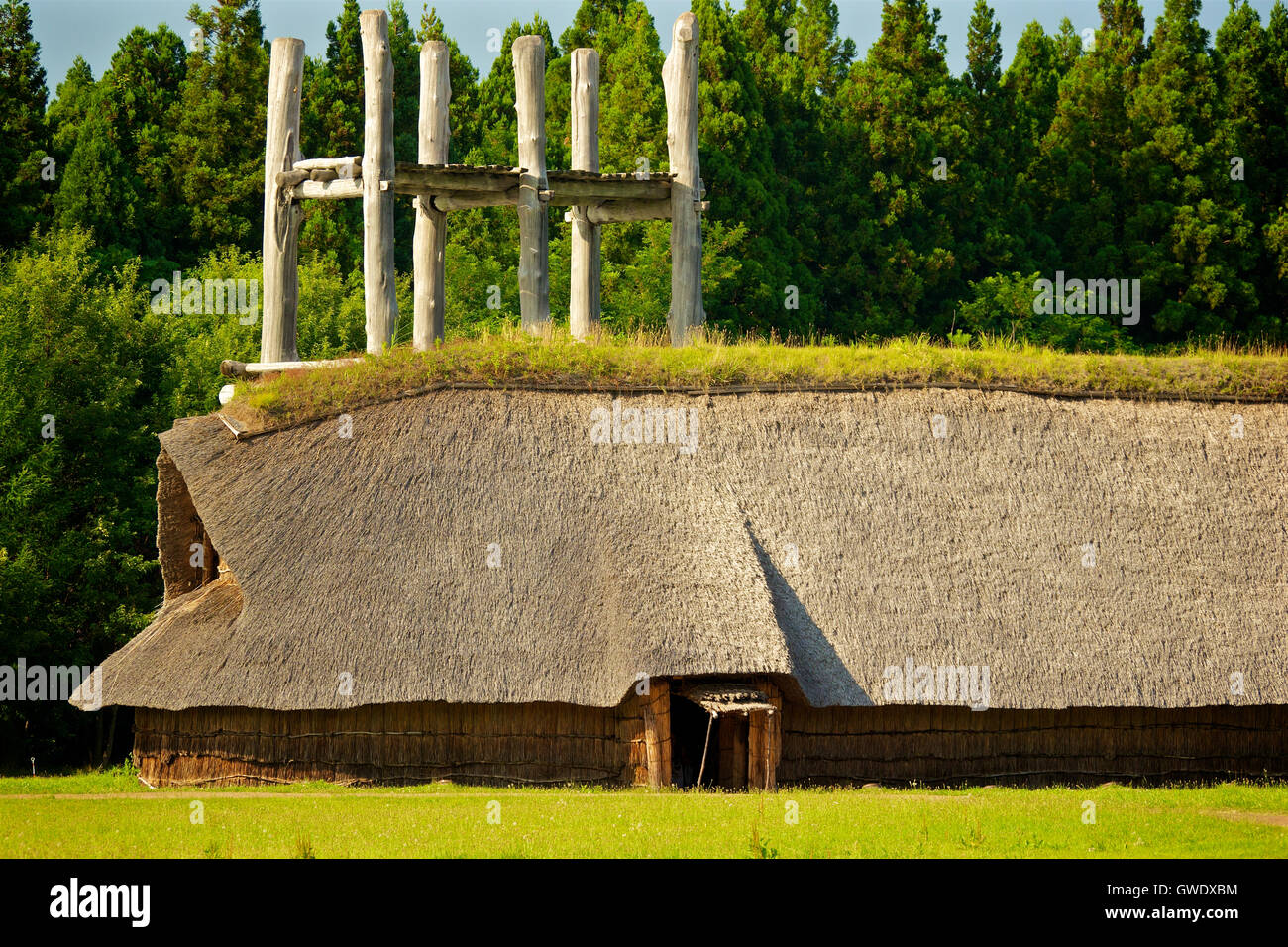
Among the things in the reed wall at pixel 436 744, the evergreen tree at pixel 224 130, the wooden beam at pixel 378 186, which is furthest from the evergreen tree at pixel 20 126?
the reed wall at pixel 436 744

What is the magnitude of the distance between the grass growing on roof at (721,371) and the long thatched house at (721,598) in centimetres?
40

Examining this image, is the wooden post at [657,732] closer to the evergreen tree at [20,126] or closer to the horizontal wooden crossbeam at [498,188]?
the horizontal wooden crossbeam at [498,188]

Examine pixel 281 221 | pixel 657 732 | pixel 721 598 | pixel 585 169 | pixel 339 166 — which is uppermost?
pixel 585 169

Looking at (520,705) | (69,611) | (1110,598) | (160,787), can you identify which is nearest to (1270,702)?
(1110,598)

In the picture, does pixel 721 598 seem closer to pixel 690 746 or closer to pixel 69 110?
pixel 690 746

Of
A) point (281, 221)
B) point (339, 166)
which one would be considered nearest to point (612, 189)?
point (339, 166)

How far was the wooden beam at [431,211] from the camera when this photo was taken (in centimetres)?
2697

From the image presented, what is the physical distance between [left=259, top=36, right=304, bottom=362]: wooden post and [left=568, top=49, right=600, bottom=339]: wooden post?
505cm

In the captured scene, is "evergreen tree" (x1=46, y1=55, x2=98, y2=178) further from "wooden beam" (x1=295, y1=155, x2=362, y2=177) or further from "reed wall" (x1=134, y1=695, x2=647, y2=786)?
"reed wall" (x1=134, y1=695, x2=647, y2=786)

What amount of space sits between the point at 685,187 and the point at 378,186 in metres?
5.40

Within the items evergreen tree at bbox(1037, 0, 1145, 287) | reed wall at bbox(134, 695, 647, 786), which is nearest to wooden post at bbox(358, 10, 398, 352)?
reed wall at bbox(134, 695, 647, 786)

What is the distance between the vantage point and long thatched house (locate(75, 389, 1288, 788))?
21.0 m

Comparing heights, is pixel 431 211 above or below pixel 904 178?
below

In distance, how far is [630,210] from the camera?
28625 millimetres
